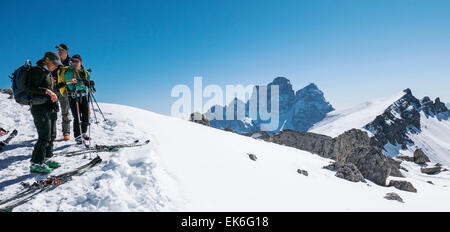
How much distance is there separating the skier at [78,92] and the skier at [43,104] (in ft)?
7.77

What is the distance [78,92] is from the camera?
941 centimetres

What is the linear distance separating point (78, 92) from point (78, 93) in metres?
0.04

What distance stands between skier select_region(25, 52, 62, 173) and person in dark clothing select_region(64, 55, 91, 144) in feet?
7.77

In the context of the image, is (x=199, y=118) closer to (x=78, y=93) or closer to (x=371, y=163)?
(x=371, y=163)

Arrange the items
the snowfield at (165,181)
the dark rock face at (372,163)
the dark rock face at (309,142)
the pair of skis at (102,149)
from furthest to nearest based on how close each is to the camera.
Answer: the dark rock face at (309,142), the dark rock face at (372,163), the pair of skis at (102,149), the snowfield at (165,181)

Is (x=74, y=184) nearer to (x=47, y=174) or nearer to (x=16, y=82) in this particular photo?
(x=47, y=174)

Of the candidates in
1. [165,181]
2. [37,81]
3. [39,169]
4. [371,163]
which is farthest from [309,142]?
[37,81]

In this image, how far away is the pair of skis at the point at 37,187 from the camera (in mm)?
4805

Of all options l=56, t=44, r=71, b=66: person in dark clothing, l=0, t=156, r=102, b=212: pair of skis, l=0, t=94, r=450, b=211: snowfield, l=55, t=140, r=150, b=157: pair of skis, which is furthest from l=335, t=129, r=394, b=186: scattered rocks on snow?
l=56, t=44, r=71, b=66: person in dark clothing

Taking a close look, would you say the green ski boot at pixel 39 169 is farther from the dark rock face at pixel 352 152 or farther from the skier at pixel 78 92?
the dark rock face at pixel 352 152

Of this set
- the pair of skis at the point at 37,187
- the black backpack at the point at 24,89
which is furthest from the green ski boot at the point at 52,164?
the black backpack at the point at 24,89

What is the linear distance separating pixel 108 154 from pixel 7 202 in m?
2.97

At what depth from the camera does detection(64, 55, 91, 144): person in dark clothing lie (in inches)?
355

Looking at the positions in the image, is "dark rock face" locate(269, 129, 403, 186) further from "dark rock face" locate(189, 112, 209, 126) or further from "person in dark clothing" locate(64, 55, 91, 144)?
"dark rock face" locate(189, 112, 209, 126)
